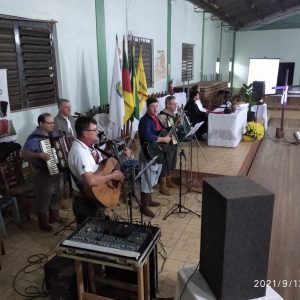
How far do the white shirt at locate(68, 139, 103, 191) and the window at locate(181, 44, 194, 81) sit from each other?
7891mm

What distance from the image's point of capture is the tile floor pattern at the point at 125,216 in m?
2.85

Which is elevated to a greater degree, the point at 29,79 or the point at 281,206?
the point at 29,79

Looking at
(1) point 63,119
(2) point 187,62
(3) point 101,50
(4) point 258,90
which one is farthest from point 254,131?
(1) point 63,119

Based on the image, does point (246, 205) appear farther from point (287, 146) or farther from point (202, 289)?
point (287, 146)

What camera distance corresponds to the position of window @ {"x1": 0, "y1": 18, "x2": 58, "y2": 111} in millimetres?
4113

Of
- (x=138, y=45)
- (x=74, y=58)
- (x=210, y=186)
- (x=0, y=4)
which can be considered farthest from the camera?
(x=138, y=45)

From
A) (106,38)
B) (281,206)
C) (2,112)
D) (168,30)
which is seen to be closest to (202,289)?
(281,206)

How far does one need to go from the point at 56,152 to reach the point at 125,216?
4.04 ft

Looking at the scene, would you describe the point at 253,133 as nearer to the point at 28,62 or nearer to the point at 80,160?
the point at 28,62

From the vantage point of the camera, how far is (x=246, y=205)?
173 centimetres

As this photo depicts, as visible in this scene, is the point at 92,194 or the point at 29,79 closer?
the point at 92,194

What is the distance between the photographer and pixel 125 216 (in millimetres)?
4098

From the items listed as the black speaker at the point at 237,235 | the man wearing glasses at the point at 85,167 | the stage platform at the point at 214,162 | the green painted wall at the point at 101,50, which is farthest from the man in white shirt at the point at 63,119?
the black speaker at the point at 237,235

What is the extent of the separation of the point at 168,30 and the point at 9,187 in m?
6.44
